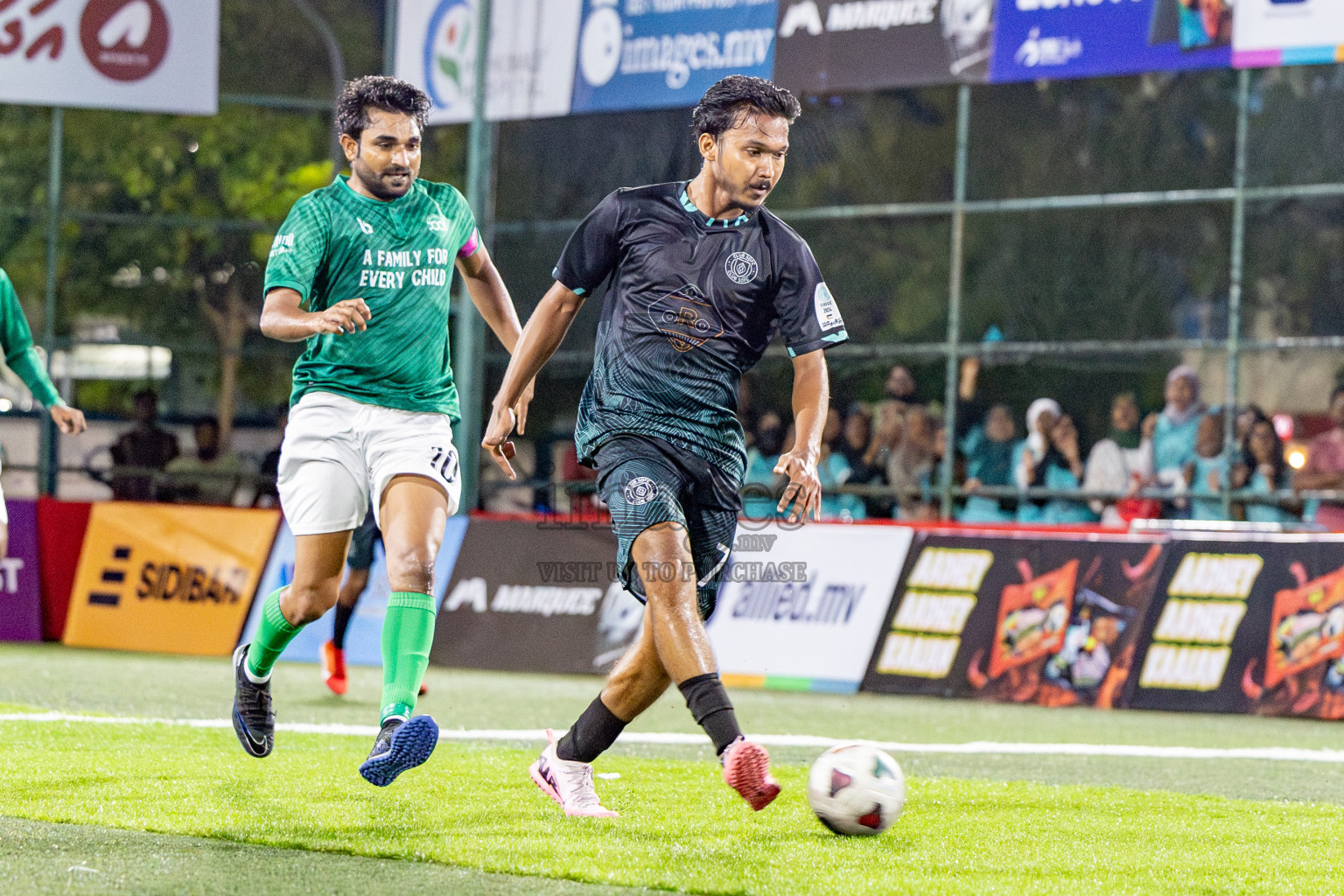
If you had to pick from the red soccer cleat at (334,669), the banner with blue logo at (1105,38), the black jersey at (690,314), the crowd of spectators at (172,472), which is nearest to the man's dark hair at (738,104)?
the black jersey at (690,314)

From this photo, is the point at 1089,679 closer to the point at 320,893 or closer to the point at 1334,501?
the point at 1334,501

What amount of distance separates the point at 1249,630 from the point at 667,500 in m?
6.49

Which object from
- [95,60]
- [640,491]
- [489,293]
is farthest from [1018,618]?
[95,60]

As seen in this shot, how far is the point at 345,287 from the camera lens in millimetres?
6406

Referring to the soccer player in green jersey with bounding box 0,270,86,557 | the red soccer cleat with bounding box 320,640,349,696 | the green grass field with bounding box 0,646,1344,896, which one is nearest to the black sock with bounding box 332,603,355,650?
the red soccer cleat with bounding box 320,640,349,696

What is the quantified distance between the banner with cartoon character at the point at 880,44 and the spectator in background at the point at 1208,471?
10.7ft

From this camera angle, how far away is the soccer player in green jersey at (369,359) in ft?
20.7

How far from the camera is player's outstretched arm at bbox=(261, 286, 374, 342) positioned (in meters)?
5.85

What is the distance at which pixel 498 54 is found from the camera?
17.5m

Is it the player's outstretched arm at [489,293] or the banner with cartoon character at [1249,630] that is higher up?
the player's outstretched arm at [489,293]

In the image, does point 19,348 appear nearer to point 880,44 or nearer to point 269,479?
point 880,44

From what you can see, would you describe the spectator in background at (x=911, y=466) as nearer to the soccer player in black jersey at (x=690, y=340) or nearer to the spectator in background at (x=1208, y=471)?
the spectator in background at (x=1208, y=471)

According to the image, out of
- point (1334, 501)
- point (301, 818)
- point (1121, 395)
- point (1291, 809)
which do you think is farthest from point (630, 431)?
point (1121, 395)

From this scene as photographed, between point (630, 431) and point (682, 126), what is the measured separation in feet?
42.9
